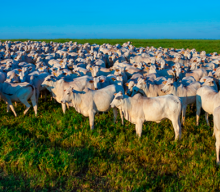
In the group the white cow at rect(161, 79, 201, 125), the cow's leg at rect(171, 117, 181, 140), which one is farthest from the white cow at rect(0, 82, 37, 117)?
the cow's leg at rect(171, 117, 181, 140)

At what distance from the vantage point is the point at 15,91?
339 inches

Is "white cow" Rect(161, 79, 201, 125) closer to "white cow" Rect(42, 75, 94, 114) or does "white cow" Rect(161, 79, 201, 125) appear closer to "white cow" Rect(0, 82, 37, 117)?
"white cow" Rect(42, 75, 94, 114)

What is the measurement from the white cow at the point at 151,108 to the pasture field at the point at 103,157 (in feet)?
1.81

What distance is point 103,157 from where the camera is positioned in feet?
19.0

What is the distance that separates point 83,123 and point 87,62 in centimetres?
899

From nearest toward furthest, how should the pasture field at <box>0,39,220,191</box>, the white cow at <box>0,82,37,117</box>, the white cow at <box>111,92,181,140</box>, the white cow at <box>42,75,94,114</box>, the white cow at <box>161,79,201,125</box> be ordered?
the pasture field at <box>0,39,220,191</box> → the white cow at <box>111,92,181,140</box> → the white cow at <box>161,79,201,125</box> → the white cow at <box>0,82,37,117</box> → the white cow at <box>42,75,94,114</box>

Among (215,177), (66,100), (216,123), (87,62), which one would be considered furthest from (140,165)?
(87,62)

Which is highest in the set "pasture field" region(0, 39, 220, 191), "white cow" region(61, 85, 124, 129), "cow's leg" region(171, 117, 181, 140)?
"white cow" region(61, 85, 124, 129)

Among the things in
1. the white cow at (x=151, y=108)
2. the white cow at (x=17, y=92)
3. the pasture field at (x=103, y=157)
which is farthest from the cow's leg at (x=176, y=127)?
the white cow at (x=17, y=92)

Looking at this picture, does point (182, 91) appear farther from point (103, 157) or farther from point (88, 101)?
point (103, 157)

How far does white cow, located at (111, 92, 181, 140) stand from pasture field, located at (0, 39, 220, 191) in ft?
1.81

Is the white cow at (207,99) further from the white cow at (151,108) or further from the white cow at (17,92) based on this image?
the white cow at (17,92)

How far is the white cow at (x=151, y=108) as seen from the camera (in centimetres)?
640

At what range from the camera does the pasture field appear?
466cm
